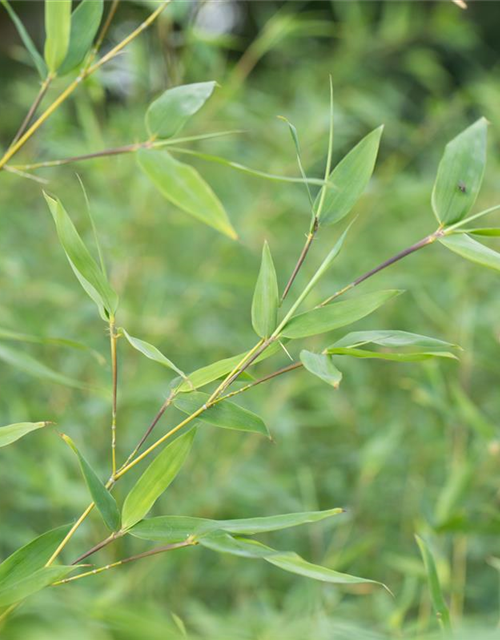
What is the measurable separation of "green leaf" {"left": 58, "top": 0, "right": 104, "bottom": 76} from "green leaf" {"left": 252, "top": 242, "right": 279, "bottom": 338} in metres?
0.16

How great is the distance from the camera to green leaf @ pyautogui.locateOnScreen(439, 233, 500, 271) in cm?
38

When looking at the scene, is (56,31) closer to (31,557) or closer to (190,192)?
(190,192)

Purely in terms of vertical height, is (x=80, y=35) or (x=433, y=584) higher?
(x=80, y=35)

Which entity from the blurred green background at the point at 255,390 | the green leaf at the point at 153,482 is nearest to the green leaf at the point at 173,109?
the green leaf at the point at 153,482

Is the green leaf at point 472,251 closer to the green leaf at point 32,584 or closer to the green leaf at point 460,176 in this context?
the green leaf at point 460,176

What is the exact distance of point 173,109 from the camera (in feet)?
1.40

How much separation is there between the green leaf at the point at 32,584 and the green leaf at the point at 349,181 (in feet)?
0.60

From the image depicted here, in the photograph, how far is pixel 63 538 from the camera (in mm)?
403

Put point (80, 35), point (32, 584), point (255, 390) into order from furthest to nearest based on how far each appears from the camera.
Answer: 1. point (255, 390)
2. point (80, 35)
3. point (32, 584)

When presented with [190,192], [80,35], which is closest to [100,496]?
[190,192]

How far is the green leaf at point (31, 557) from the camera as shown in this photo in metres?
0.38

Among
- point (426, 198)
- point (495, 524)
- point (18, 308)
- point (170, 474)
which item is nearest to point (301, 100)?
point (426, 198)

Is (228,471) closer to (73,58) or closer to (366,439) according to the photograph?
(366,439)

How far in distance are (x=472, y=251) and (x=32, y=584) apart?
23 centimetres
